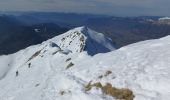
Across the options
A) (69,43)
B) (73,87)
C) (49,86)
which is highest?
(73,87)

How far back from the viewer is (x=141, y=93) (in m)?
29.0

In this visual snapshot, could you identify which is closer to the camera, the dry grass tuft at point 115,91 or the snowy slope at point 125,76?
the snowy slope at point 125,76

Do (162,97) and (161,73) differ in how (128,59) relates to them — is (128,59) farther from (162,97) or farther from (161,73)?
(162,97)

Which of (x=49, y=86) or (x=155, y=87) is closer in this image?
(x=155, y=87)

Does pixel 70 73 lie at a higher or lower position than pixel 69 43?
higher

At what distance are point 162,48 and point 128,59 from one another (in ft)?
12.4

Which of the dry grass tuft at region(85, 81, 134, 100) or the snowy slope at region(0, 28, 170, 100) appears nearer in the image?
the snowy slope at region(0, 28, 170, 100)

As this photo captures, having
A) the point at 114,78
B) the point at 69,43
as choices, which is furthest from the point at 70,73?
the point at 69,43

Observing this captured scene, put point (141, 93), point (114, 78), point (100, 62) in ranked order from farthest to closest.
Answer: point (100, 62), point (114, 78), point (141, 93)

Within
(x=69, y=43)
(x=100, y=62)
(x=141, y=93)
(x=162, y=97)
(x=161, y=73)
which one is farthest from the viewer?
(x=69, y=43)

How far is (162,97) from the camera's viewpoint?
27.2 meters

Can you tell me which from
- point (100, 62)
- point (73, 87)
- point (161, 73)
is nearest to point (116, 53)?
point (100, 62)

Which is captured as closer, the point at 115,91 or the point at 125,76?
the point at 115,91

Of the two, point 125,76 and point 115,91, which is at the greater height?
point 125,76
